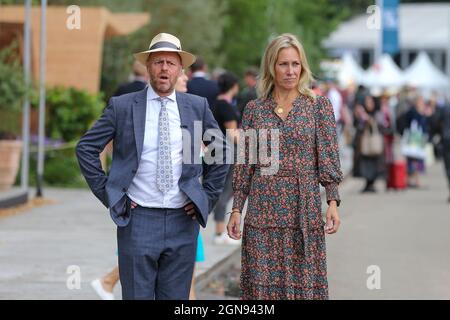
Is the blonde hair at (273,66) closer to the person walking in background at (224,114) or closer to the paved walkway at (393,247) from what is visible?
the paved walkway at (393,247)

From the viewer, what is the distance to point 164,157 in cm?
596

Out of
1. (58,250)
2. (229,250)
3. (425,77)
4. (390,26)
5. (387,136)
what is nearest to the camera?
(58,250)

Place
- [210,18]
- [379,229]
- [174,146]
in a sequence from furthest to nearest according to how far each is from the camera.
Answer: [210,18] → [379,229] → [174,146]

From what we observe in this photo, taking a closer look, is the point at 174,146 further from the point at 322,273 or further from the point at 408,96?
the point at 408,96

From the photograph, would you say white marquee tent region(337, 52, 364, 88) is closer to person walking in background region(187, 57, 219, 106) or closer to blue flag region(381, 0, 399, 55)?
blue flag region(381, 0, 399, 55)

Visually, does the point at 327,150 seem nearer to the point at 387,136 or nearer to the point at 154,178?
the point at 154,178

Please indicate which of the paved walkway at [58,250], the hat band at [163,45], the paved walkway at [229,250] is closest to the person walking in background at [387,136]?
the paved walkway at [229,250]

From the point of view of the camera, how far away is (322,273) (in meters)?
6.25

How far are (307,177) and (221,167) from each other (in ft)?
1.50

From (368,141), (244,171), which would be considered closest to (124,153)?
(244,171)

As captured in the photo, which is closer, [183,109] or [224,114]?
[183,109]

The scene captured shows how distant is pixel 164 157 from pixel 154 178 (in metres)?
0.12

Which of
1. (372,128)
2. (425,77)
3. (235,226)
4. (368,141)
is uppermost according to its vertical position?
(425,77)

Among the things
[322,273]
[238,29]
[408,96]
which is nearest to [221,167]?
[322,273]
